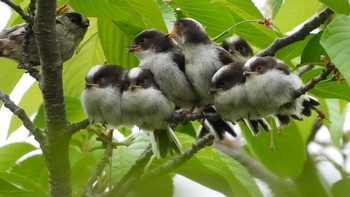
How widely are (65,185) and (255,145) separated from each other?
108 cm

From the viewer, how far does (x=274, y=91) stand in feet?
6.40

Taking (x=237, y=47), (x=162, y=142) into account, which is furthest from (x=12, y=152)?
(x=237, y=47)

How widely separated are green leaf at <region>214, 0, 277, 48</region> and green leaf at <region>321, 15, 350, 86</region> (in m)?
0.64

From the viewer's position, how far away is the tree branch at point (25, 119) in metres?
2.54

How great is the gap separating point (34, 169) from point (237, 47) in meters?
1.29

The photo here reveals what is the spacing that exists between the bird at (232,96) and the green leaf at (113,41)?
3.16 feet

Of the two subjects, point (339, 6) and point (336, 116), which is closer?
point (339, 6)

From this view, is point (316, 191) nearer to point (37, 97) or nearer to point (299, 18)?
point (299, 18)

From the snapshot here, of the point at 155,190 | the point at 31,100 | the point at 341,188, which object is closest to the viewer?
the point at 341,188

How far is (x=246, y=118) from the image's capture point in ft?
6.66

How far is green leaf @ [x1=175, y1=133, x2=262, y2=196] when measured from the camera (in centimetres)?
284

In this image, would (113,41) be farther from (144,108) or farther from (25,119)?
(144,108)

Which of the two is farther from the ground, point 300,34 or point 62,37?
point 62,37

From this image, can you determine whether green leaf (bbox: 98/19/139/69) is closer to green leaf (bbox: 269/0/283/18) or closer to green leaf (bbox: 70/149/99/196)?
Result: green leaf (bbox: 70/149/99/196)
